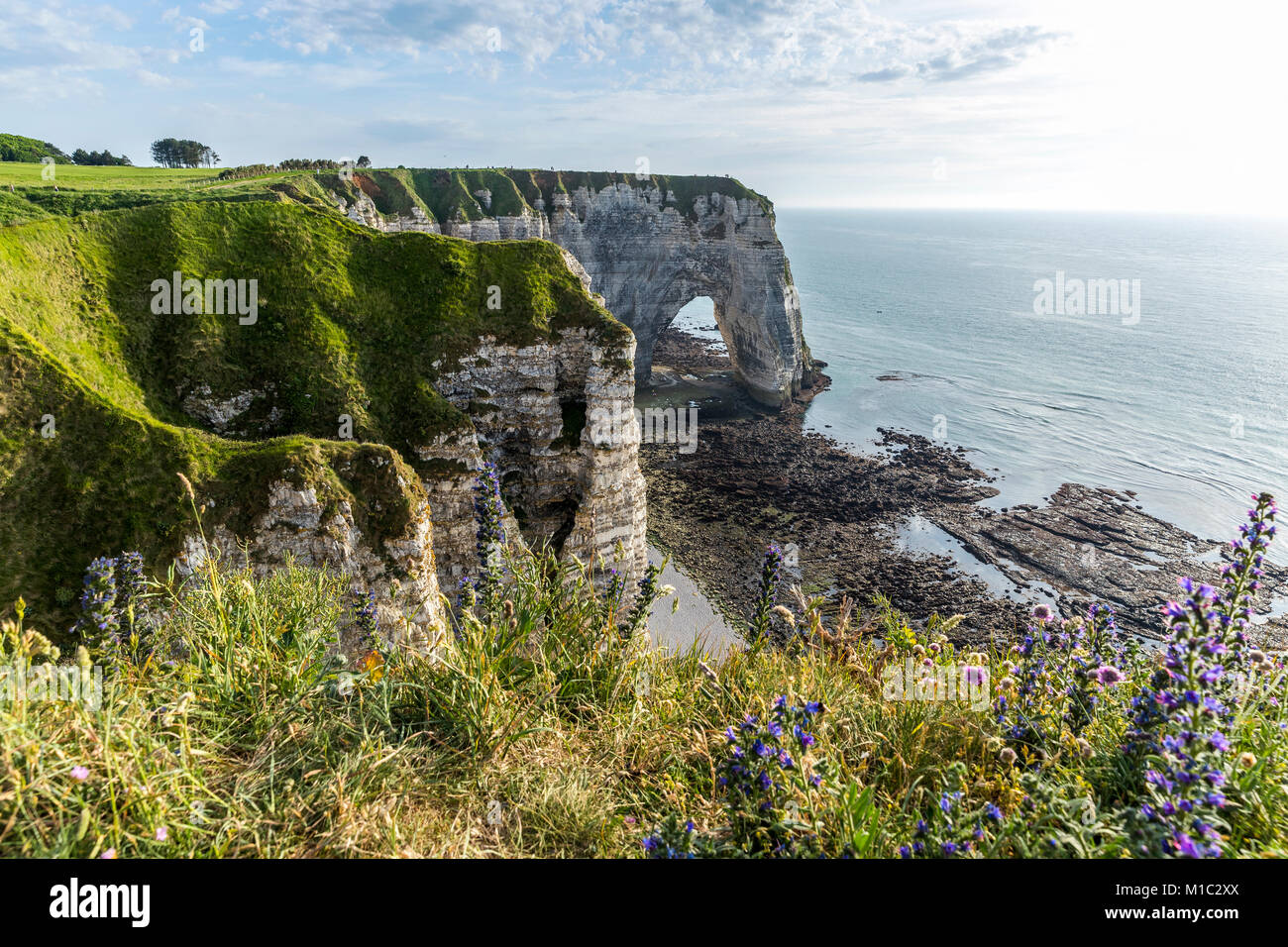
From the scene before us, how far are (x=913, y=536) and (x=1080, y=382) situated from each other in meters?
52.0

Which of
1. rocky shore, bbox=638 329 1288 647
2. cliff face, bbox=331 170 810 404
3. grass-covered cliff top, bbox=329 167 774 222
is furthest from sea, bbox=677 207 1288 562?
grass-covered cliff top, bbox=329 167 774 222

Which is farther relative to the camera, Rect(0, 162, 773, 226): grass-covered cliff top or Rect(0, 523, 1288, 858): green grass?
Rect(0, 162, 773, 226): grass-covered cliff top

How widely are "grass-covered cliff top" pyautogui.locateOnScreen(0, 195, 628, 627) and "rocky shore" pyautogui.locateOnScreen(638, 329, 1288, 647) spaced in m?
20.0

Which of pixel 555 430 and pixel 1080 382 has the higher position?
pixel 1080 382

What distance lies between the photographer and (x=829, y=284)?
16038 centimetres

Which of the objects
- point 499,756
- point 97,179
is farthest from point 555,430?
point 97,179

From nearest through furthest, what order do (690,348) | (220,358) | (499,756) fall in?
1. (499,756)
2. (220,358)
3. (690,348)

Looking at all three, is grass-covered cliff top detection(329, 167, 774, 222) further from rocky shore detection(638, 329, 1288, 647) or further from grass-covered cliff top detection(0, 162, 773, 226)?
rocky shore detection(638, 329, 1288, 647)

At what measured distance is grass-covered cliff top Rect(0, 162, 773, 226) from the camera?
36.0m

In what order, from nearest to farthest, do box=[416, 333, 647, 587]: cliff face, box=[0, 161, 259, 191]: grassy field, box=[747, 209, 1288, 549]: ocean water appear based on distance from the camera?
1. box=[416, 333, 647, 587]: cliff face
2. box=[0, 161, 259, 191]: grassy field
3. box=[747, 209, 1288, 549]: ocean water

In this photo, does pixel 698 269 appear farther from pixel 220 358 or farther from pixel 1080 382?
pixel 220 358

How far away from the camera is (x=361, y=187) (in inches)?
2452

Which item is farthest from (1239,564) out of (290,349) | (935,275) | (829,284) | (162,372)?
(935,275)

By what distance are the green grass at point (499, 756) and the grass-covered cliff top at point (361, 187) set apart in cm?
3865
